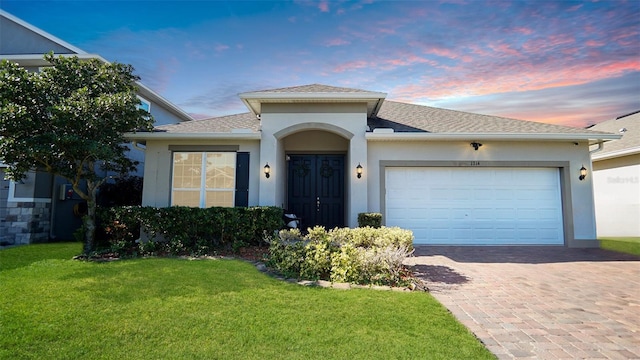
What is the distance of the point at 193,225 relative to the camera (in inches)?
323

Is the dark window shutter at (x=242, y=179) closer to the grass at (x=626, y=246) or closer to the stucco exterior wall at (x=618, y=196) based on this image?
the grass at (x=626, y=246)

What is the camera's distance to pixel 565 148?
977 cm

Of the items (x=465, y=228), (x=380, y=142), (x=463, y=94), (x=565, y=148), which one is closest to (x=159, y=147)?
(x=380, y=142)

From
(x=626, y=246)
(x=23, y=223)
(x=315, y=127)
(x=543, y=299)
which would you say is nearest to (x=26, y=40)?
(x=23, y=223)

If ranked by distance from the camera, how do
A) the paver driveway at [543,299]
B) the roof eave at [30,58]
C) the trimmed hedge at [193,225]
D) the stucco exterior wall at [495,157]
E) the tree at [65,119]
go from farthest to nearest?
the roof eave at [30,58] < the stucco exterior wall at [495,157] < the trimmed hedge at [193,225] < the tree at [65,119] < the paver driveway at [543,299]

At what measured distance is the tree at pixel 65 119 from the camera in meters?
7.38

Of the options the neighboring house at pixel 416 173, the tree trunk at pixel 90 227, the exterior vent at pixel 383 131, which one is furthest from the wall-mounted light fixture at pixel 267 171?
the tree trunk at pixel 90 227

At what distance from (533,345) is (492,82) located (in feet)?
30.5

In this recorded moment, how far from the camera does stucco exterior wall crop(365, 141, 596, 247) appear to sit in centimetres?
963

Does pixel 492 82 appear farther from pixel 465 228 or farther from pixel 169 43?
pixel 169 43

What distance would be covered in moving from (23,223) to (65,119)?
5.58 meters

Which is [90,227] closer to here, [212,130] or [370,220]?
[212,130]

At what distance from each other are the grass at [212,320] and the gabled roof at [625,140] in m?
12.0

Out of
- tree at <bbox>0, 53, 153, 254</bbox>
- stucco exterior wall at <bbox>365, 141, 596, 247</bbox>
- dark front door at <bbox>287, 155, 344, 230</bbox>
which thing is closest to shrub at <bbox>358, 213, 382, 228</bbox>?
stucco exterior wall at <bbox>365, 141, 596, 247</bbox>
